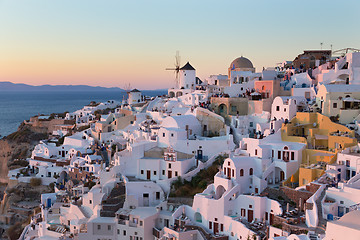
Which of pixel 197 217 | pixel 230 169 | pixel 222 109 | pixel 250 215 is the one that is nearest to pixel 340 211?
pixel 250 215

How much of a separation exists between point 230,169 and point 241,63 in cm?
2149

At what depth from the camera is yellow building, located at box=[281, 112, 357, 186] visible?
22.9 meters

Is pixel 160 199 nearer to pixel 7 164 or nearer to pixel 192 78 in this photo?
pixel 192 78

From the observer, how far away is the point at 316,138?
25.5 metres

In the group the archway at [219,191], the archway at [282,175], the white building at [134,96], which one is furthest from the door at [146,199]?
the white building at [134,96]

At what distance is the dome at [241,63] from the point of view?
43531mm

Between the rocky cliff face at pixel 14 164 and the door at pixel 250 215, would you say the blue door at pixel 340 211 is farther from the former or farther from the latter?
the rocky cliff face at pixel 14 164

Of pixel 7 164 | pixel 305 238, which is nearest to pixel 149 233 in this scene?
pixel 305 238

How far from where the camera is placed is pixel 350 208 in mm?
18625

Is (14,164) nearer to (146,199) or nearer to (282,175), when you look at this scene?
(146,199)

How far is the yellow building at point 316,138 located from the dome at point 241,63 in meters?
16.7

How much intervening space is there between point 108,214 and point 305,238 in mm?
12944

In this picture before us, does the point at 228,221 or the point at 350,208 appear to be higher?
the point at 350,208

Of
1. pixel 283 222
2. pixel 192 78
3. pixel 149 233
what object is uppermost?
pixel 192 78
